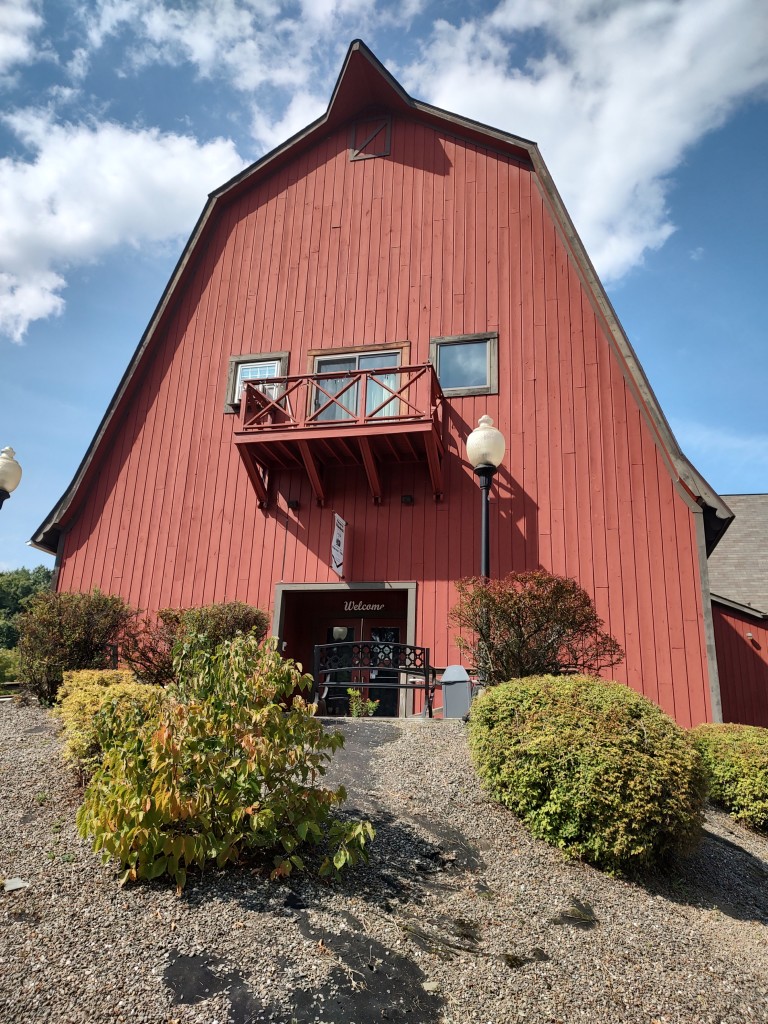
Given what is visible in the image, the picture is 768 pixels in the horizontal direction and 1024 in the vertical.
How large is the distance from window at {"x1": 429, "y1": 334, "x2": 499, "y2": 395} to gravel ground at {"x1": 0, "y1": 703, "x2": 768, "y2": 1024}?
8194mm

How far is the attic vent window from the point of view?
13617 millimetres

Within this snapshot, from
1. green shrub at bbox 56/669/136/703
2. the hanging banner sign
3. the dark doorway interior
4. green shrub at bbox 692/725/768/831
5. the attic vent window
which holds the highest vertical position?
the attic vent window

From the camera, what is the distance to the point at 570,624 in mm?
7621

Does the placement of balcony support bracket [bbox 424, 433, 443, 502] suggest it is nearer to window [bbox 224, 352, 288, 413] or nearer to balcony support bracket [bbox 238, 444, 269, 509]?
balcony support bracket [bbox 238, 444, 269, 509]

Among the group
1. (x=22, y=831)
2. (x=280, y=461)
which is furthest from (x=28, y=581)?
(x=22, y=831)

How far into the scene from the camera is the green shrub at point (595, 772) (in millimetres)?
4418

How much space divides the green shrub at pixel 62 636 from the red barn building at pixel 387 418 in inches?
113

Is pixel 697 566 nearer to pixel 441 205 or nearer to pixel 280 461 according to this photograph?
pixel 280 461

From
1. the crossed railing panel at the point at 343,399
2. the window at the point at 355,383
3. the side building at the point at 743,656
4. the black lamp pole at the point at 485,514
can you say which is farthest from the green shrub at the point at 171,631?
the side building at the point at 743,656

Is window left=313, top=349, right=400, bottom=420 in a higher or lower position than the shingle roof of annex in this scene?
higher

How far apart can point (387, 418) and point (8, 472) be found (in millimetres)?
5935

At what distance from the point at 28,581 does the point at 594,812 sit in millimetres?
49958

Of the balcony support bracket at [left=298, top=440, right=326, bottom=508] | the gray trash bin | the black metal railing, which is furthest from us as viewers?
the balcony support bracket at [left=298, top=440, right=326, bottom=508]

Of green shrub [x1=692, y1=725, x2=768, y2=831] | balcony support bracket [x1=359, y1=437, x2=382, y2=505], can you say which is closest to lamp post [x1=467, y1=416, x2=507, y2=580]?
balcony support bracket [x1=359, y1=437, x2=382, y2=505]
